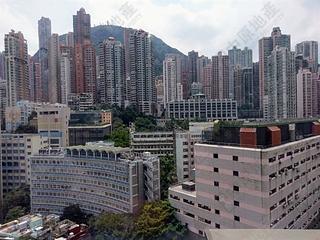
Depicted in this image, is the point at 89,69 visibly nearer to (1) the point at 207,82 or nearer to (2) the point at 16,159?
(1) the point at 207,82

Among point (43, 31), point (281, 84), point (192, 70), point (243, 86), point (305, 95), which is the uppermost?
point (43, 31)

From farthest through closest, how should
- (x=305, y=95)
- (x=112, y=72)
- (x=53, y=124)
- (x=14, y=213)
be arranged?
(x=112, y=72)
(x=305, y=95)
(x=53, y=124)
(x=14, y=213)

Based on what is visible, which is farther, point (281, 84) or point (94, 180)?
point (281, 84)

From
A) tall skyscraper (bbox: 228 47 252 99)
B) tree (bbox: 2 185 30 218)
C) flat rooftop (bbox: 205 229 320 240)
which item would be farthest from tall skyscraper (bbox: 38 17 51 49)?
flat rooftop (bbox: 205 229 320 240)

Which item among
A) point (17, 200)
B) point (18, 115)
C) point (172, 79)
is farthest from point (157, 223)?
point (172, 79)

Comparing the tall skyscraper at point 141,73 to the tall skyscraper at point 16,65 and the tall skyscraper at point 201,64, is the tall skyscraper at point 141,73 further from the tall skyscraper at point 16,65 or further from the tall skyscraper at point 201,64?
the tall skyscraper at point 16,65

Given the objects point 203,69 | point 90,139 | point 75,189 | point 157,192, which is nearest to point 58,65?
point 90,139

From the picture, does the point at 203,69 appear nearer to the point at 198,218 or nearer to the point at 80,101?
the point at 80,101
